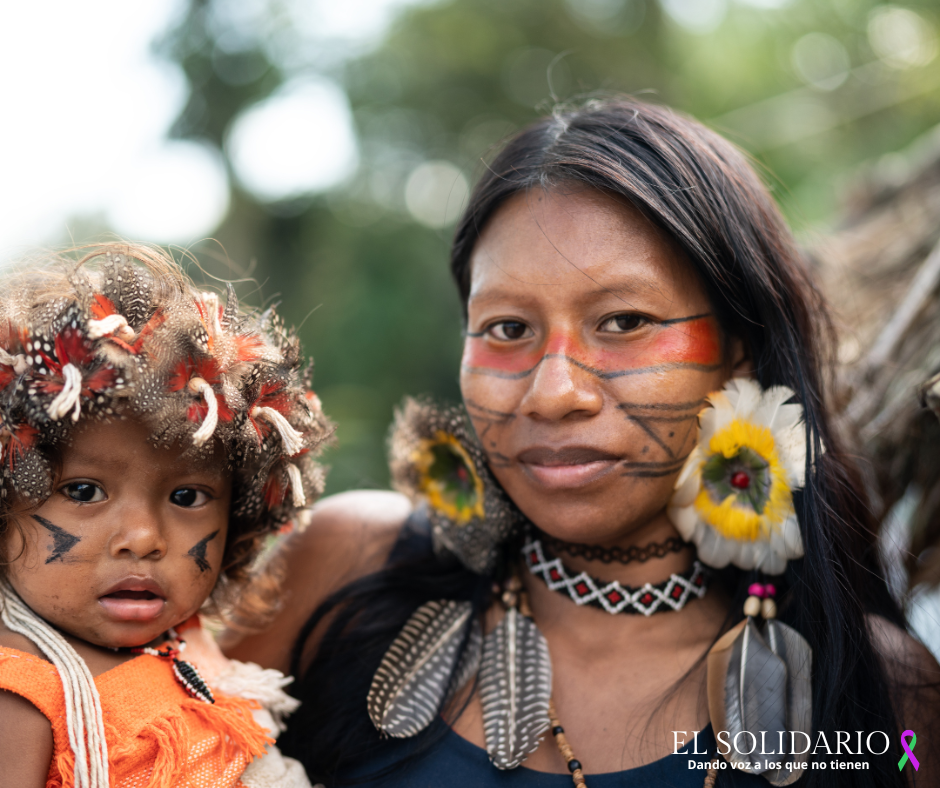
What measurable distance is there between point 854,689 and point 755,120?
16.6m

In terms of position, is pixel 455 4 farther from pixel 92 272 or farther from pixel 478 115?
pixel 92 272

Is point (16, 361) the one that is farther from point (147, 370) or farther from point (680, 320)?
point (680, 320)

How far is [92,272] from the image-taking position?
1.47 meters

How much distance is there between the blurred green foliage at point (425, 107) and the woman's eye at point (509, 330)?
314 inches

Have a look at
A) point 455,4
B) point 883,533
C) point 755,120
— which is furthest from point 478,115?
point 883,533

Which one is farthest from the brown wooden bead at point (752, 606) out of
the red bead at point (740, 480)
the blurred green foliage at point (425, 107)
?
the blurred green foliage at point (425, 107)

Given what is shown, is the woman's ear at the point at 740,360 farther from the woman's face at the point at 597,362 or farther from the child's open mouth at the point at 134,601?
the child's open mouth at the point at 134,601

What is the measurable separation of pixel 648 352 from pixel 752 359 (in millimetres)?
314

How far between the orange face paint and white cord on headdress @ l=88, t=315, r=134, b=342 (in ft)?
2.54

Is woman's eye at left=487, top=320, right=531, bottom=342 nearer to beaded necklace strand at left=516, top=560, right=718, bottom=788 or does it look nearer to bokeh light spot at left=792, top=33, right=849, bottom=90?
beaded necklace strand at left=516, top=560, right=718, bottom=788

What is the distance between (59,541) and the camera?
1.31 meters

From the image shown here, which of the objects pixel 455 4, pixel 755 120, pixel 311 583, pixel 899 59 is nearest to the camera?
pixel 311 583

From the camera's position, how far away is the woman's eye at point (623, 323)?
1.60 meters

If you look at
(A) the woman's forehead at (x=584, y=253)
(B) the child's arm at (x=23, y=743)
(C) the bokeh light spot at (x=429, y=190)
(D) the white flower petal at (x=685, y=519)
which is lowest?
(B) the child's arm at (x=23, y=743)
